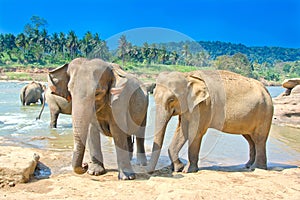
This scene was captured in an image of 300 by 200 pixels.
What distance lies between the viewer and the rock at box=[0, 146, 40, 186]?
430 cm

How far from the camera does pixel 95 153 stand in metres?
5.23

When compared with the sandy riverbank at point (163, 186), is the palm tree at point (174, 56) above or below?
above

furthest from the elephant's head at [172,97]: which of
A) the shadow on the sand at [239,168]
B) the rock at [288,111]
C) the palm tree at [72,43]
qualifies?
the palm tree at [72,43]

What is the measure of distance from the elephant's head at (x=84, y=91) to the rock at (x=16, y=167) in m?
0.66

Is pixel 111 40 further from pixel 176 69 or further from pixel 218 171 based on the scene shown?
pixel 218 171

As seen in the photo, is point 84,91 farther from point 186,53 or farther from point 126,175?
point 186,53

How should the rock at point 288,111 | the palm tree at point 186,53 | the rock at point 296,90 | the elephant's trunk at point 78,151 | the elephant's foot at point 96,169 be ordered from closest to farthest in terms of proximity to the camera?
1. the elephant's trunk at point 78,151
2. the elephant's foot at point 96,169
3. the palm tree at point 186,53
4. the rock at point 288,111
5. the rock at point 296,90

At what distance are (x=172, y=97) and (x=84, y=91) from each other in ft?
4.92

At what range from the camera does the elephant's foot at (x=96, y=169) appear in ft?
16.7

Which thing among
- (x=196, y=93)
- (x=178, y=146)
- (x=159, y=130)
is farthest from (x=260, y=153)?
(x=159, y=130)

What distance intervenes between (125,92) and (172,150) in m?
1.38

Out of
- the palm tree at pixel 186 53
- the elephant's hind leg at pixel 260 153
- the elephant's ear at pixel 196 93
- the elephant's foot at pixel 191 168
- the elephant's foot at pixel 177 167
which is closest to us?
the elephant's ear at pixel 196 93

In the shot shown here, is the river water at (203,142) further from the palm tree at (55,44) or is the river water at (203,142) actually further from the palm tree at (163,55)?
the palm tree at (55,44)

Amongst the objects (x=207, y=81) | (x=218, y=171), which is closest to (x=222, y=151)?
(x=218, y=171)
